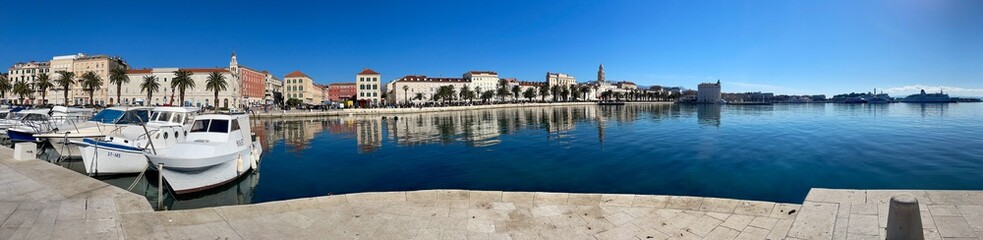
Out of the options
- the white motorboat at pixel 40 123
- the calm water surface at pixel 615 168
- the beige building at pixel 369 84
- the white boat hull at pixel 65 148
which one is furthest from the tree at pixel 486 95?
the white boat hull at pixel 65 148

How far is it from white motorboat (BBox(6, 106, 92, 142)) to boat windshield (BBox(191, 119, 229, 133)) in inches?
562

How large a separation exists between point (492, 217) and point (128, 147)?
18708 mm

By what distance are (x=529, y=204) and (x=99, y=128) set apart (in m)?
28.7

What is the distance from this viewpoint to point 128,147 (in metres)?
18.8

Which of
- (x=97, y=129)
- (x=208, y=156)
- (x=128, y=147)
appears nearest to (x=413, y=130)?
(x=97, y=129)

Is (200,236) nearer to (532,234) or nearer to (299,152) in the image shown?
(532,234)

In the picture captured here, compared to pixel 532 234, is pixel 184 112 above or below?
Answer: above

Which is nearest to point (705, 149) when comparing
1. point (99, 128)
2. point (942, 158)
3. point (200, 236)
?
point (942, 158)

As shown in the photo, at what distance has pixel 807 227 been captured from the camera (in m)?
7.35

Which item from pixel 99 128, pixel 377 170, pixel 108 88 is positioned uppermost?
pixel 108 88

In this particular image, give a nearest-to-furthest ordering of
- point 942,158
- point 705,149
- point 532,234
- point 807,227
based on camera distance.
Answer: point 807,227 → point 532,234 → point 942,158 → point 705,149

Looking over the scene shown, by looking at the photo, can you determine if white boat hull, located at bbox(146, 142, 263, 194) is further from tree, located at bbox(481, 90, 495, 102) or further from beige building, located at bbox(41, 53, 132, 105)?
tree, located at bbox(481, 90, 495, 102)

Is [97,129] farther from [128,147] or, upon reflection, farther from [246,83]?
[246,83]

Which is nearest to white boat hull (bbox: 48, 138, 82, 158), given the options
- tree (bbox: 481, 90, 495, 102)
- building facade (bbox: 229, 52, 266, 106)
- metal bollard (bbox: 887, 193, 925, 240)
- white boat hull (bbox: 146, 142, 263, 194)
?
white boat hull (bbox: 146, 142, 263, 194)
